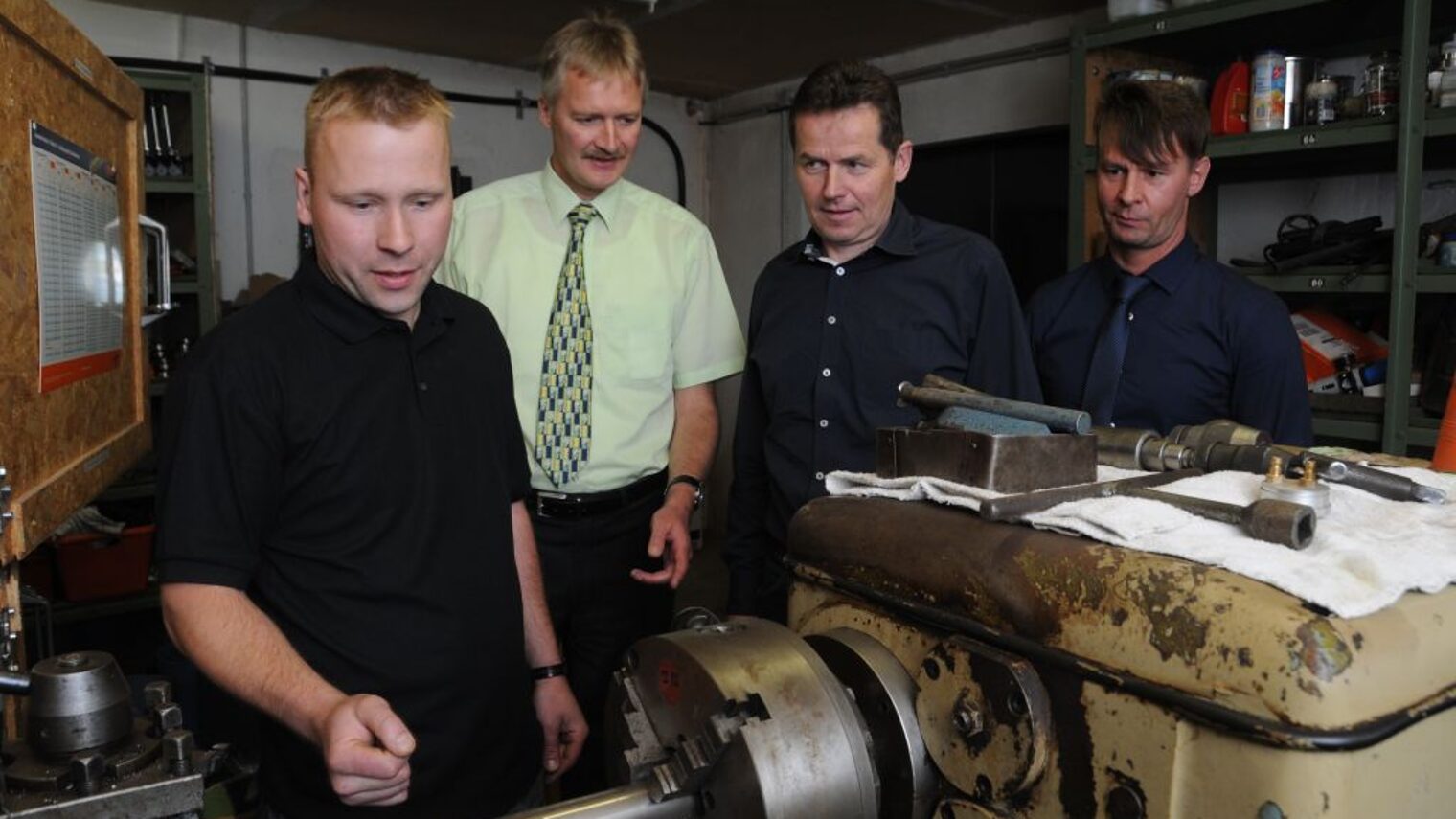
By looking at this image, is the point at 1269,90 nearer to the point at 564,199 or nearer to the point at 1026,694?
the point at 564,199

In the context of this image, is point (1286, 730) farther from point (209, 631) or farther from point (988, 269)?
point (988, 269)

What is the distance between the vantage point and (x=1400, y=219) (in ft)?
7.62

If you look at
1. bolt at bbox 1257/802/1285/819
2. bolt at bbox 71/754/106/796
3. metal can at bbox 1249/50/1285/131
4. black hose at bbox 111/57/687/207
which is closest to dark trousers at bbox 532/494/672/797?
bolt at bbox 71/754/106/796

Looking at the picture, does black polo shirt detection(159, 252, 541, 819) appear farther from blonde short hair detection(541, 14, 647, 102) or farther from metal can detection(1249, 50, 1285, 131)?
metal can detection(1249, 50, 1285, 131)

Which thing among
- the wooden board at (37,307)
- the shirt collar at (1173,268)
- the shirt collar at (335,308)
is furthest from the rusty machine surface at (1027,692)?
the shirt collar at (1173,268)

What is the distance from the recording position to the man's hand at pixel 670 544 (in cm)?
177

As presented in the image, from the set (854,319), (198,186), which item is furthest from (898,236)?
(198,186)

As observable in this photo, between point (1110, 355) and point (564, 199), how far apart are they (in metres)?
1.02

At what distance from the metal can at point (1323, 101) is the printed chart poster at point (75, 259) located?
8.25 feet

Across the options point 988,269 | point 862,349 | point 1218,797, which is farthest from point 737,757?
point 988,269

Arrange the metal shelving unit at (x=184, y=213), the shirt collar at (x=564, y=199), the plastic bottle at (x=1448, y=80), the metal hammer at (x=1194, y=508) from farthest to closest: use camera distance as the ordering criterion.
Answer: the metal shelving unit at (x=184, y=213), the plastic bottle at (x=1448, y=80), the shirt collar at (x=564, y=199), the metal hammer at (x=1194, y=508)

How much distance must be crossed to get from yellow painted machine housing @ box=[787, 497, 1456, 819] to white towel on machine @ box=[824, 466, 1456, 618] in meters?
0.01

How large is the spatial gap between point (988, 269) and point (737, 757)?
125 cm

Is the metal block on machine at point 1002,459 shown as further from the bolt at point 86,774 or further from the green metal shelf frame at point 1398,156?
the green metal shelf frame at point 1398,156
